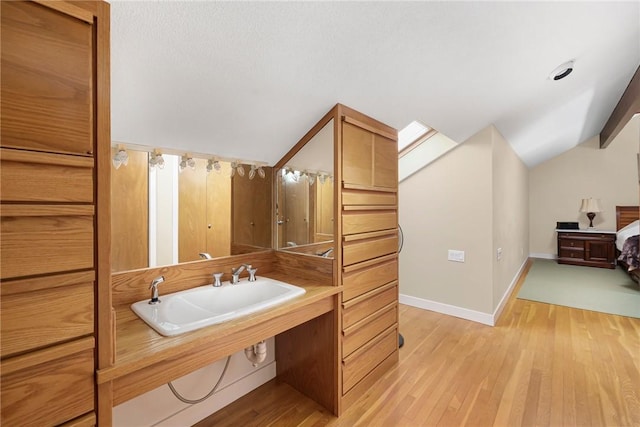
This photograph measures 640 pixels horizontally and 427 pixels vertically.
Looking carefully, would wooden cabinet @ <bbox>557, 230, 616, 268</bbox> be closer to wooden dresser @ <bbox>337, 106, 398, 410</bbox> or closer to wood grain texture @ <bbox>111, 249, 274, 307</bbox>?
wooden dresser @ <bbox>337, 106, 398, 410</bbox>

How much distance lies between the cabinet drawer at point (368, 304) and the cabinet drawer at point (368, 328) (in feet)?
0.10

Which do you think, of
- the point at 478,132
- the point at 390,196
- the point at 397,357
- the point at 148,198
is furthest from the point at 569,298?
the point at 148,198

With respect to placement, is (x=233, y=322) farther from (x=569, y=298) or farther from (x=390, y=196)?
(x=569, y=298)

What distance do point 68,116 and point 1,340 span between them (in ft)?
1.89

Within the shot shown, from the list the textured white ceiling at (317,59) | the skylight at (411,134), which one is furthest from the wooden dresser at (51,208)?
the skylight at (411,134)

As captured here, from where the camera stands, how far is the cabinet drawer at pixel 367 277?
174 centimetres

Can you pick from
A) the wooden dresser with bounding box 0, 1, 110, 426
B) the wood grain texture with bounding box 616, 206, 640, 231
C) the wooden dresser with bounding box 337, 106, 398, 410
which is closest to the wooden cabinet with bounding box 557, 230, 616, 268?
the wood grain texture with bounding box 616, 206, 640, 231

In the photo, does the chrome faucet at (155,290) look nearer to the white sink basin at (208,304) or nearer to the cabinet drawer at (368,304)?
the white sink basin at (208,304)

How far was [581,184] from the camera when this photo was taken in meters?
5.91

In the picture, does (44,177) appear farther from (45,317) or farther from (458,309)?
(458,309)

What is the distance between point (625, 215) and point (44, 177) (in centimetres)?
822

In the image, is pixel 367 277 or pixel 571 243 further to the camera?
pixel 571 243

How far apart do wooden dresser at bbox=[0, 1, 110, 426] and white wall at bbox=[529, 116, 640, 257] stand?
26.0 feet

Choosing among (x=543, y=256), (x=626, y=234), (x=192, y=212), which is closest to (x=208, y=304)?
(x=192, y=212)
